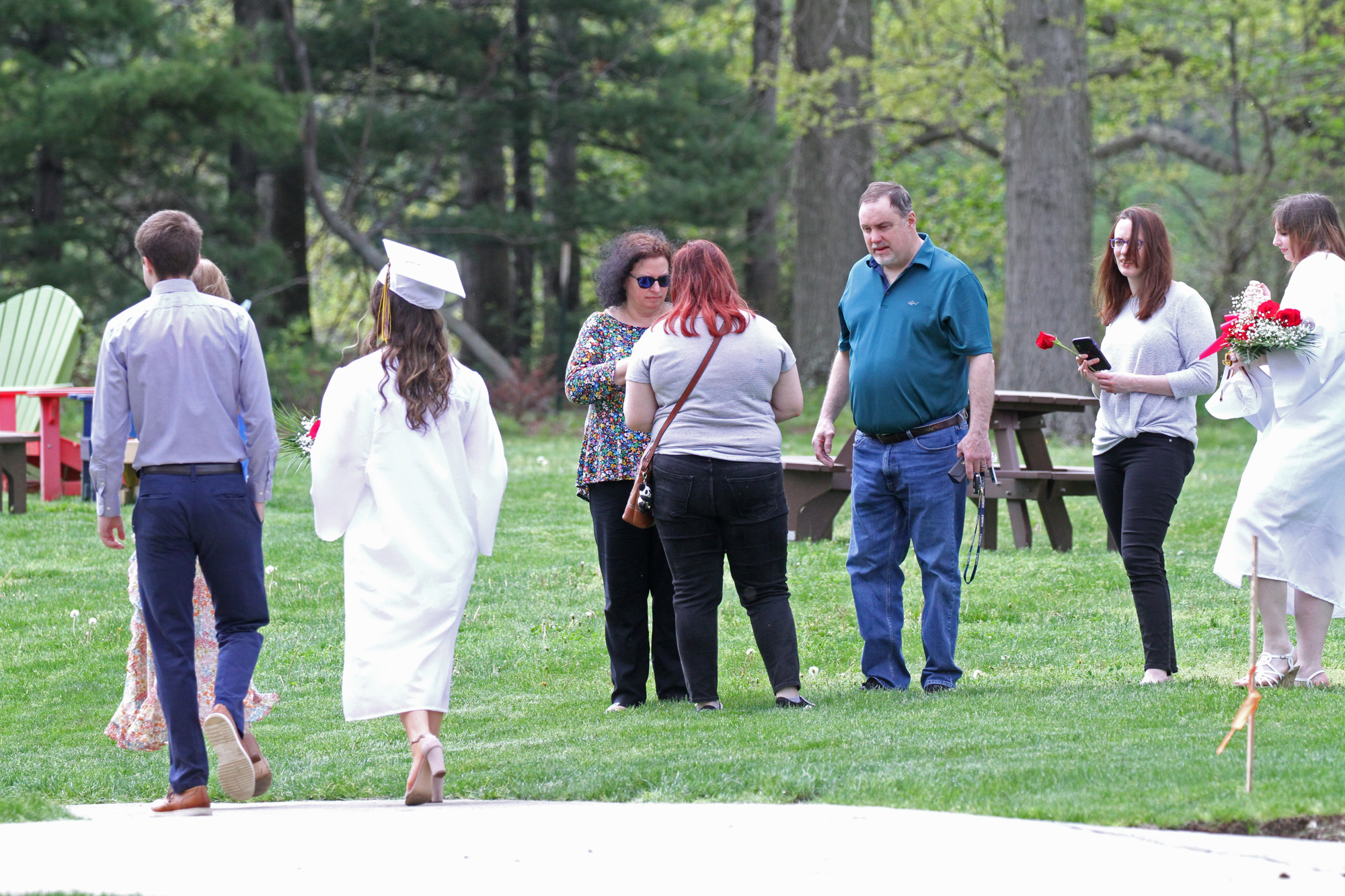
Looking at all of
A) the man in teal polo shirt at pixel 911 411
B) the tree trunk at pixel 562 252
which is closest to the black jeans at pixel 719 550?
the man in teal polo shirt at pixel 911 411

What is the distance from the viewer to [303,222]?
2353 cm

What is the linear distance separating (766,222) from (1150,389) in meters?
21.1

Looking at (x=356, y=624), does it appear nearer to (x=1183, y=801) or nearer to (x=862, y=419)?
(x=862, y=419)

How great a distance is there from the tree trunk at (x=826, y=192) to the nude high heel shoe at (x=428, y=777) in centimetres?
1815

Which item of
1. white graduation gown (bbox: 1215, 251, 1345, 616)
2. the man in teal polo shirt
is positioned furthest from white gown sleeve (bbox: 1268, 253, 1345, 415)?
the man in teal polo shirt

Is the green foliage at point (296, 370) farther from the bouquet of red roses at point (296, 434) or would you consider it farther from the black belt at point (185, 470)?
the black belt at point (185, 470)

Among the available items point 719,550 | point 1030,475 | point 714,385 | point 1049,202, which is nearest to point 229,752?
point 719,550

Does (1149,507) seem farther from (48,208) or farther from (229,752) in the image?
(48,208)

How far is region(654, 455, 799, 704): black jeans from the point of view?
5621 millimetres

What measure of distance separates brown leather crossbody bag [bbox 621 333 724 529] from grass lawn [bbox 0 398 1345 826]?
77 cm

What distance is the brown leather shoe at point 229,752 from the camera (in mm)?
4727

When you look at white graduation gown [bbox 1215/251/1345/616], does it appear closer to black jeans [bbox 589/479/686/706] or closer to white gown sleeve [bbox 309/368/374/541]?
black jeans [bbox 589/479/686/706]

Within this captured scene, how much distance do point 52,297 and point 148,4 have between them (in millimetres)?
4634

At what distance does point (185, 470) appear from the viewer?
4.79 meters
